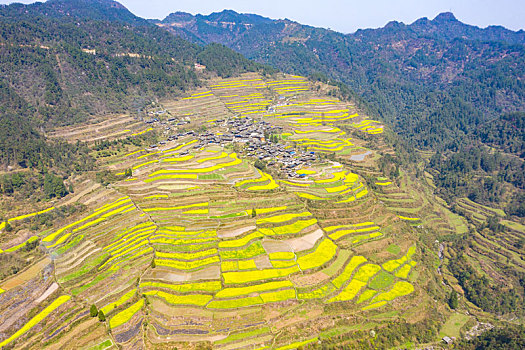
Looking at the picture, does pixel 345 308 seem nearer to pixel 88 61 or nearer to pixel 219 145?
pixel 219 145

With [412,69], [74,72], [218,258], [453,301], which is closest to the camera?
[218,258]

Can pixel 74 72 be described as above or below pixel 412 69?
below

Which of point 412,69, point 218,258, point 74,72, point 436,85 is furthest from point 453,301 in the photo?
point 412,69

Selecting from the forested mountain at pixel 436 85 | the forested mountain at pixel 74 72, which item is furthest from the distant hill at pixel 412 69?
the forested mountain at pixel 74 72

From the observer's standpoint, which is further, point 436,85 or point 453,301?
point 436,85

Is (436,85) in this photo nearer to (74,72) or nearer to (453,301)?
(453,301)

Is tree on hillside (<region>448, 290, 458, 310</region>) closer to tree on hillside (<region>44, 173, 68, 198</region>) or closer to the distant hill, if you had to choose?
tree on hillside (<region>44, 173, 68, 198</region>)

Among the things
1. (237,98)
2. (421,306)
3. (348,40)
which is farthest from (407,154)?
(348,40)
